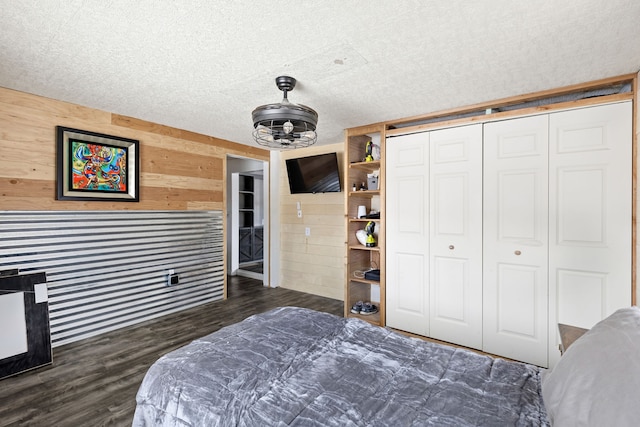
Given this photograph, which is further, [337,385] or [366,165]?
[366,165]

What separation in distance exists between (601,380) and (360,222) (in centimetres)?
307

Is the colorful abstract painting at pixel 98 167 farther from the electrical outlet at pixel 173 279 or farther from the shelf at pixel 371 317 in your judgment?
the shelf at pixel 371 317

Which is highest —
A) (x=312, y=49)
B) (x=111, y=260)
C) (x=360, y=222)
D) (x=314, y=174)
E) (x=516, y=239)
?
(x=312, y=49)

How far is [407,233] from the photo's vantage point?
10.8ft

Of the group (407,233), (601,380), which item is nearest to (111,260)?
(407,233)

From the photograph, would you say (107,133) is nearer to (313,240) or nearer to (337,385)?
(313,240)

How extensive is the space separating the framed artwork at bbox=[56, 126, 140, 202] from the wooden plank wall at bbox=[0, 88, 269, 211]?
0.07m

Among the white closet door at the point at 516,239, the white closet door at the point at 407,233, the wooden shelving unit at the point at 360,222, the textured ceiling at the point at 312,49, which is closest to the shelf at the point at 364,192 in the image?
the wooden shelving unit at the point at 360,222

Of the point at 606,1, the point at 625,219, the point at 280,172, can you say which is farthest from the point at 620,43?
the point at 280,172

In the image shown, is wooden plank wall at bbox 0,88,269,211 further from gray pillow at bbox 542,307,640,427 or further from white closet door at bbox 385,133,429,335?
gray pillow at bbox 542,307,640,427

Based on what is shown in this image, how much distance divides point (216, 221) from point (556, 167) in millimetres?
3902

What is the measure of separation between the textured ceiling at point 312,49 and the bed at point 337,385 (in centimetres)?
161

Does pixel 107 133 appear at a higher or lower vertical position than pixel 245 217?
higher

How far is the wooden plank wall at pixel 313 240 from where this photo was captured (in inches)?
179
